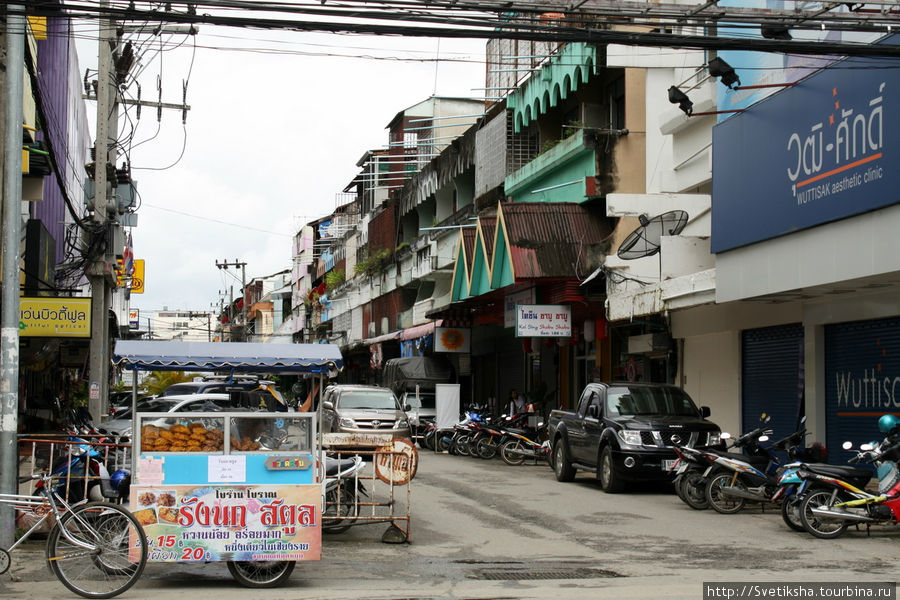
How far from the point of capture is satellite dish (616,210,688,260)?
23844 mm

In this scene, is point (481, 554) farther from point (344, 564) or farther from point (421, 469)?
point (421, 469)

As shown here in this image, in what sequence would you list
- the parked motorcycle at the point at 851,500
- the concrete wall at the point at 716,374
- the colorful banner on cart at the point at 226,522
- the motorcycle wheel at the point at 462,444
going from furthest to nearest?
1. the motorcycle wheel at the point at 462,444
2. the concrete wall at the point at 716,374
3. the parked motorcycle at the point at 851,500
4. the colorful banner on cart at the point at 226,522

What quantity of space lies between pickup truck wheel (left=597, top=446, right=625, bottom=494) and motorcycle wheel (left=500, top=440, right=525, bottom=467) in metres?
7.22

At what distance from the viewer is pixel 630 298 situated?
2500 cm

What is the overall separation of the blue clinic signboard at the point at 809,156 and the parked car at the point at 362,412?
9033 millimetres

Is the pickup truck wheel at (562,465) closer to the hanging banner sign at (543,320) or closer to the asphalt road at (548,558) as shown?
the asphalt road at (548,558)

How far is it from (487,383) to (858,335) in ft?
85.1

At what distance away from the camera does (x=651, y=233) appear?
2420 centimetres

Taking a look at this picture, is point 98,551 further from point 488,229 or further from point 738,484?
point 488,229

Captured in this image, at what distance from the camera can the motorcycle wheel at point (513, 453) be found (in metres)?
25.7

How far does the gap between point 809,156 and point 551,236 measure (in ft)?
39.0

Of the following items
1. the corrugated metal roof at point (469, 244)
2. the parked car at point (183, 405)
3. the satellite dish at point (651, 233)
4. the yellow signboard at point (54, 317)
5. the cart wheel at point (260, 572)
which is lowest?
the cart wheel at point (260, 572)

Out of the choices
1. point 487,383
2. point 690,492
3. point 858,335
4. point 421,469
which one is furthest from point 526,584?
point 487,383

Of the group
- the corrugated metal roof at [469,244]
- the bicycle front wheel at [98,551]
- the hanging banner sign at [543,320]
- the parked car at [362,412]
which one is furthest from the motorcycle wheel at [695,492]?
the corrugated metal roof at [469,244]
